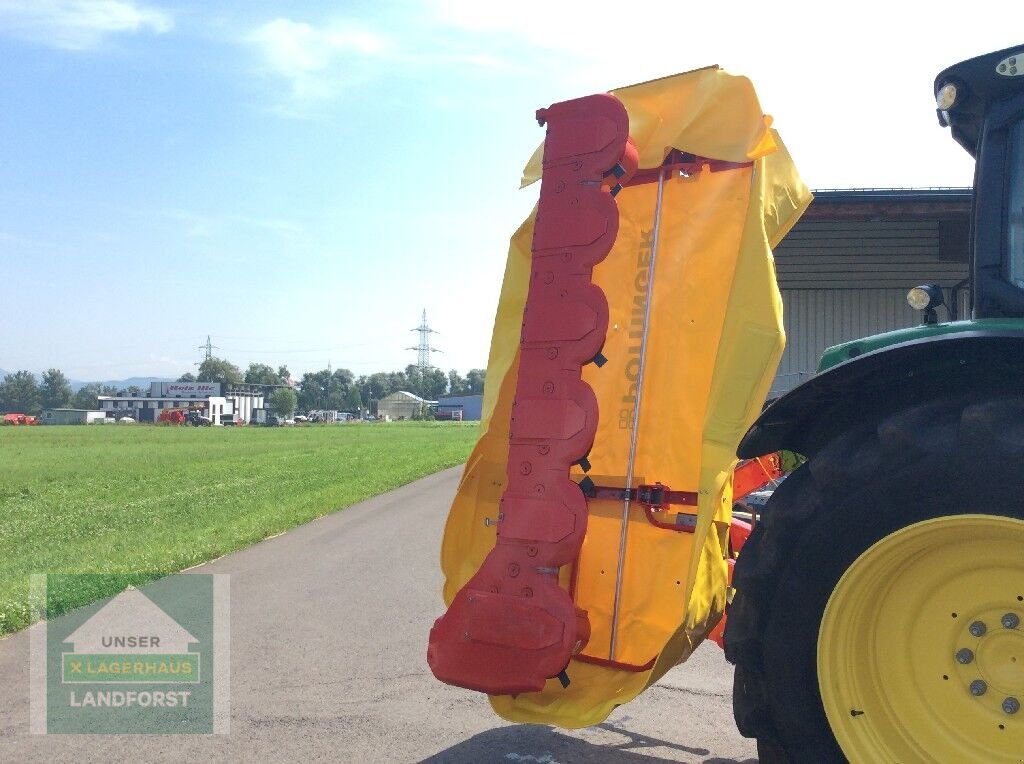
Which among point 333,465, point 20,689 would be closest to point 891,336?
point 20,689

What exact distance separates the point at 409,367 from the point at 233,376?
4511cm

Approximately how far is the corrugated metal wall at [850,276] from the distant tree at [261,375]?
160 metres

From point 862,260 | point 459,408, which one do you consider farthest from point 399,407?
point 862,260

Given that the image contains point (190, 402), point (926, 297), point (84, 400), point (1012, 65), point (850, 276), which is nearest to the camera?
point (1012, 65)

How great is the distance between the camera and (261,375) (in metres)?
166

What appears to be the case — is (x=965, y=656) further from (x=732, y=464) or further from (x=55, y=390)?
(x=55, y=390)

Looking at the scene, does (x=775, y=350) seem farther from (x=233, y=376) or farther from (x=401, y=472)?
(x=233, y=376)

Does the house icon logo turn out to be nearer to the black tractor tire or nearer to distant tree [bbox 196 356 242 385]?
the black tractor tire

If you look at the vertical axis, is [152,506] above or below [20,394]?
below

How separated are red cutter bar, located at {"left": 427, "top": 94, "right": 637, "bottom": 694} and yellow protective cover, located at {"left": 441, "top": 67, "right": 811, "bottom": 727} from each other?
0.89 ft

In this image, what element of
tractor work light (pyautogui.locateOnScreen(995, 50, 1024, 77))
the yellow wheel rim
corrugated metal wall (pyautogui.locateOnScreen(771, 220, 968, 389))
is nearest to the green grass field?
the yellow wheel rim

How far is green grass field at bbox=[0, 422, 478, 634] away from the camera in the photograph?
26.8 ft

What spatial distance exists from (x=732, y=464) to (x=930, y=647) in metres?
0.77

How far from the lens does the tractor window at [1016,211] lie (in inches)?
110
